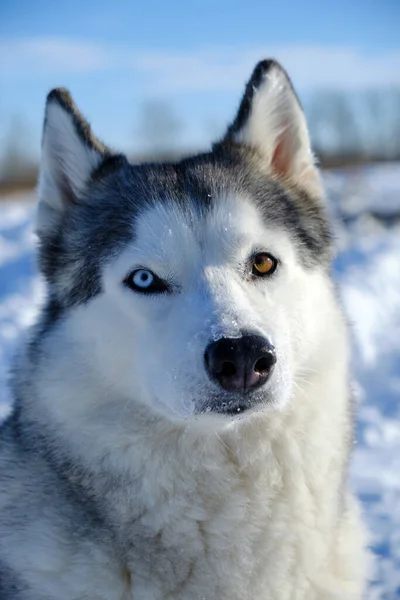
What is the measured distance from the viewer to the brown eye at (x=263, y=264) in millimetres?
2836

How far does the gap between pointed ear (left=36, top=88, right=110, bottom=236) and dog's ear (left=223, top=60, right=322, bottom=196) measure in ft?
2.18

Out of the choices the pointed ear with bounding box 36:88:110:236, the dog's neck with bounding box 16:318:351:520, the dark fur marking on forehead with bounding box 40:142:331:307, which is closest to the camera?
the dog's neck with bounding box 16:318:351:520

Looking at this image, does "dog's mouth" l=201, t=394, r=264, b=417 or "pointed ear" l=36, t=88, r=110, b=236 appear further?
"pointed ear" l=36, t=88, r=110, b=236

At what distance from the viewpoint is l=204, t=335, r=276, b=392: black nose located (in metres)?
2.37

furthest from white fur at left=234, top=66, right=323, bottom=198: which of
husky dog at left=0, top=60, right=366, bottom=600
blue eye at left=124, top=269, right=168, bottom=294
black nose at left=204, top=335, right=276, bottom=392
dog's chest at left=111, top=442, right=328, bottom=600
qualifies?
dog's chest at left=111, top=442, right=328, bottom=600

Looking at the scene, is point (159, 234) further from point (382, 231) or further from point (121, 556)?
point (382, 231)

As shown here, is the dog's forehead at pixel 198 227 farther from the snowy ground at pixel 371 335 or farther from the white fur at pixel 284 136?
the snowy ground at pixel 371 335

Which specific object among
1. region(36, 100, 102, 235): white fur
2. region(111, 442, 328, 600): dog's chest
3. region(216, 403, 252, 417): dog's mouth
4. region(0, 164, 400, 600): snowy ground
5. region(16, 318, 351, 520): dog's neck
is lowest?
region(0, 164, 400, 600): snowy ground

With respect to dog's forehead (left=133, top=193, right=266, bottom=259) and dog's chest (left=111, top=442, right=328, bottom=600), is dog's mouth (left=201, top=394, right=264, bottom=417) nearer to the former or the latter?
dog's chest (left=111, top=442, right=328, bottom=600)

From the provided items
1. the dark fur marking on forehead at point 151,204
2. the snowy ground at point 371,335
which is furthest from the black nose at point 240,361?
the snowy ground at point 371,335

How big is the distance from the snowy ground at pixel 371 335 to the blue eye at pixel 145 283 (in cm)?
111

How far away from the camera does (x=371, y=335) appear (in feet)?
28.9

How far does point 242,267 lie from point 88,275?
25.8 inches

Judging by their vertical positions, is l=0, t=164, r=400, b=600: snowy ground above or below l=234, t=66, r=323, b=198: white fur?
below
